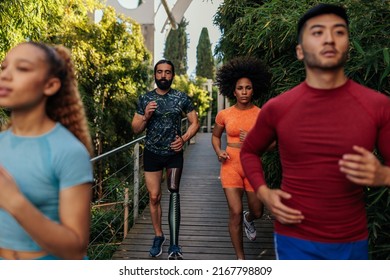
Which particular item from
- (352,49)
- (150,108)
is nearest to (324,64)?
(352,49)

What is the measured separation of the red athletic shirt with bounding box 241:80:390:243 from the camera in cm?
128

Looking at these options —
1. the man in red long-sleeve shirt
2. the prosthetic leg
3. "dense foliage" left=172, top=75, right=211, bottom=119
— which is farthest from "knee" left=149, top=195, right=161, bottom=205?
"dense foliage" left=172, top=75, right=211, bottom=119

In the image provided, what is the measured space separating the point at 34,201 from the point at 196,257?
2.57 meters

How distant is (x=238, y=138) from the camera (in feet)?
10.1

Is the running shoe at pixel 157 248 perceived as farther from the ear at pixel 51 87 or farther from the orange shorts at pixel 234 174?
the ear at pixel 51 87

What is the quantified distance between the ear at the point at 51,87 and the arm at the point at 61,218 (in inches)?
8.7

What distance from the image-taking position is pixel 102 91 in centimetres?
866

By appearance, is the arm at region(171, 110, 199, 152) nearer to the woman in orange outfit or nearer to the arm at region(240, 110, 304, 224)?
the woman in orange outfit

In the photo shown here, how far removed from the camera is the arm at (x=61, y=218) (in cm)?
92

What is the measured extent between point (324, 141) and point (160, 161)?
210 centimetres

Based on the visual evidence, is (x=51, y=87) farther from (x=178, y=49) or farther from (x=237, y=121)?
(x=178, y=49)

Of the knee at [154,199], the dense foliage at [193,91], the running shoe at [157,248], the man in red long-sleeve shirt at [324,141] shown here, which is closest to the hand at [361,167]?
the man in red long-sleeve shirt at [324,141]
